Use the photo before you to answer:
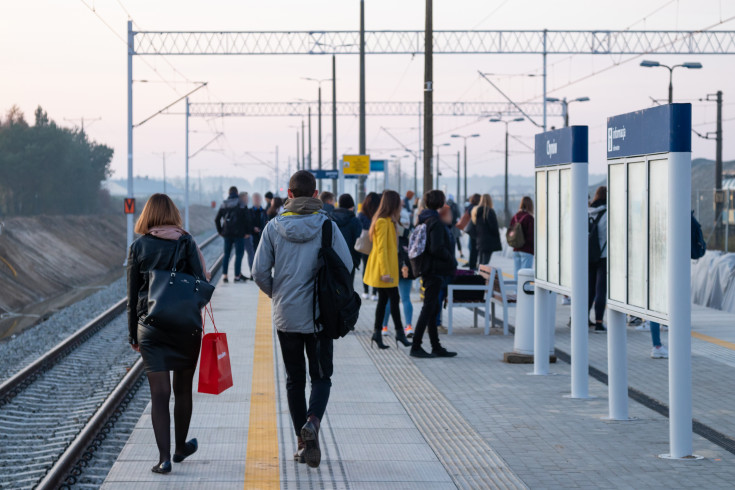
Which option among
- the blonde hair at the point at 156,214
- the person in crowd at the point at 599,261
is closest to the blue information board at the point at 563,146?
the person in crowd at the point at 599,261

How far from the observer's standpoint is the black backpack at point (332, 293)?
664 cm

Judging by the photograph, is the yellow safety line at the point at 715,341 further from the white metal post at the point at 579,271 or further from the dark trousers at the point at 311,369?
the dark trousers at the point at 311,369

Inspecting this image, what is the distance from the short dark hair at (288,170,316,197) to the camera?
22.6 ft

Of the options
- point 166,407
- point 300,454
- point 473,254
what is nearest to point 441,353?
point 300,454

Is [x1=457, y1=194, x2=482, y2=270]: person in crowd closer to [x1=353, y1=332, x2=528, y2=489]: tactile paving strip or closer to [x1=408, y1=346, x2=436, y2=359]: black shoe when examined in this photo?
[x1=408, y1=346, x2=436, y2=359]: black shoe

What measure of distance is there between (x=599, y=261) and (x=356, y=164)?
1732 cm

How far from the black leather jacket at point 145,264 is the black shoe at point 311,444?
113 centimetres

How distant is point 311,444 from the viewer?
261 inches

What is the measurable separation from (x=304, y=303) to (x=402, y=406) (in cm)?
253

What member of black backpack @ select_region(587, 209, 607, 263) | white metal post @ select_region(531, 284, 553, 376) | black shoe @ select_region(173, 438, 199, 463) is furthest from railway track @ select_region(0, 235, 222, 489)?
black backpack @ select_region(587, 209, 607, 263)

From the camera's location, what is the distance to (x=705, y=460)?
7137 mm

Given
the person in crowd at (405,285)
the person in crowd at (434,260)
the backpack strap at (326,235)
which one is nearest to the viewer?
the backpack strap at (326,235)

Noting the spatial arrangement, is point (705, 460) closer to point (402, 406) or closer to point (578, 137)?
point (402, 406)

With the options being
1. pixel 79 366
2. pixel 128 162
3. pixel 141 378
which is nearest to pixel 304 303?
pixel 141 378
